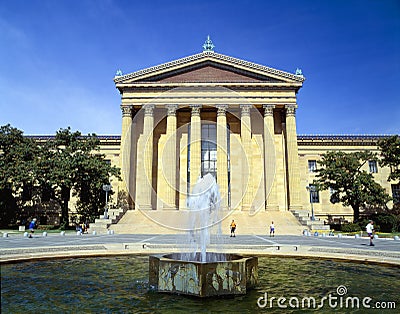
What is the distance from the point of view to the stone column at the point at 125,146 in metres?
41.9

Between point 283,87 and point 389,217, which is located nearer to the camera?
point 389,217

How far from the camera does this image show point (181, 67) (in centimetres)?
4288

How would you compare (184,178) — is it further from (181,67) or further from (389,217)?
(389,217)

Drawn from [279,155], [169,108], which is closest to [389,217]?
[279,155]

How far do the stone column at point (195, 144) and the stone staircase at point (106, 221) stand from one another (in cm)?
956

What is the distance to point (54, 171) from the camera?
3619 cm

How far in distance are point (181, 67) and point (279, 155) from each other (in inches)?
654

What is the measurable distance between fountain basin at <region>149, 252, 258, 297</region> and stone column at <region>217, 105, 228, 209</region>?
32742 mm

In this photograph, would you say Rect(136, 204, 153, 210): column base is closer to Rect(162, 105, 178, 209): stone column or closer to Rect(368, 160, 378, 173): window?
Rect(162, 105, 178, 209): stone column

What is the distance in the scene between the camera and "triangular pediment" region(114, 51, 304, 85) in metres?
42.6

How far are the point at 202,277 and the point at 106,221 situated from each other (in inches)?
1134

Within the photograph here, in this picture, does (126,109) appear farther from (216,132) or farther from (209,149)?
(209,149)

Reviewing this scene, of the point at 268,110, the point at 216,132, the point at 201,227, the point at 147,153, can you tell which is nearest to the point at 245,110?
the point at 268,110

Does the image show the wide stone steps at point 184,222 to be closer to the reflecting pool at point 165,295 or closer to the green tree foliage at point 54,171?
the green tree foliage at point 54,171
